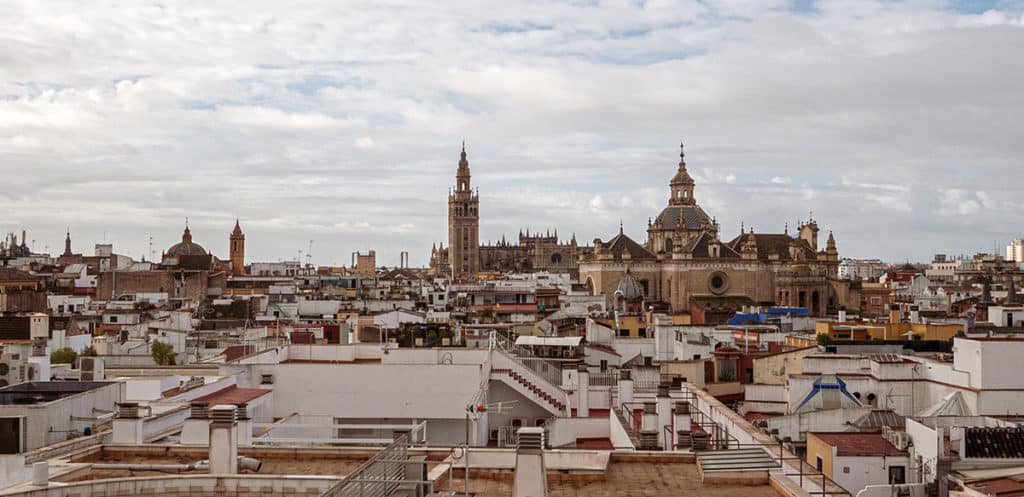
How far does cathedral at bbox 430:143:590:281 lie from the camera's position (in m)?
166

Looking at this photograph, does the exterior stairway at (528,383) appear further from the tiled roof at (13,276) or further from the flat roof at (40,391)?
the tiled roof at (13,276)

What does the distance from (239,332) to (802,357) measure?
21.6 meters

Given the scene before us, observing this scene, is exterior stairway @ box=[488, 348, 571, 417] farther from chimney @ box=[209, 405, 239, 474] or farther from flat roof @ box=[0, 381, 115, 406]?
chimney @ box=[209, 405, 239, 474]

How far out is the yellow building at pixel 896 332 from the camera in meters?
37.2

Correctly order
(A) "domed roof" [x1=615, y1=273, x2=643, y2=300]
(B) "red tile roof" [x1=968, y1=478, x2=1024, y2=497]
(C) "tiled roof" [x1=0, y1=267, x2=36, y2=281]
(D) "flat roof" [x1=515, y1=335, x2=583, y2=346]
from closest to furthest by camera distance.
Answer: (B) "red tile roof" [x1=968, y1=478, x2=1024, y2=497], (D) "flat roof" [x1=515, y1=335, x2=583, y2=346], (C) "tiled roof" [x1=0, y1=267, x2=36, y2=281], (A) "domed roof" [x1=615, y1=273, x2=643, y2=300]

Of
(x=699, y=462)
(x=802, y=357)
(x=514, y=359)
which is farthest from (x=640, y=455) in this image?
(x=802, y=357)

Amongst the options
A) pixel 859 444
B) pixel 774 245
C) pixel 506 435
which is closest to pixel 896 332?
pixel 859 444

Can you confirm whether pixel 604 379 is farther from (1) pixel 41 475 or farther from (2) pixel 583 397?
(1) pixel 41 475

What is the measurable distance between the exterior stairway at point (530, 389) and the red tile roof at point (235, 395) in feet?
13.8

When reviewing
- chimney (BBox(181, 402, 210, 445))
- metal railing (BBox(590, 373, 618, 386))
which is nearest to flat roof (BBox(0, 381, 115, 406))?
chimney (BBox(181, 402, 210, 445))

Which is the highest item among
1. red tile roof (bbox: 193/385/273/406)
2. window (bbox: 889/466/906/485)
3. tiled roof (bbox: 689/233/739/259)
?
tiled roof (bbox: 689/233/739/259)

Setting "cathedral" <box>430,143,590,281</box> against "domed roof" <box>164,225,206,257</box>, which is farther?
"cathedral" <box>430,143,590,281</box>

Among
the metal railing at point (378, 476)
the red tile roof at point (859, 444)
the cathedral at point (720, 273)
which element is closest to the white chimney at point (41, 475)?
the metal railing at point (378, 476)

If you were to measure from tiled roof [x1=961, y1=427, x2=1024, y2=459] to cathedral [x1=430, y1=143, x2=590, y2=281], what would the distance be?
124296mm
